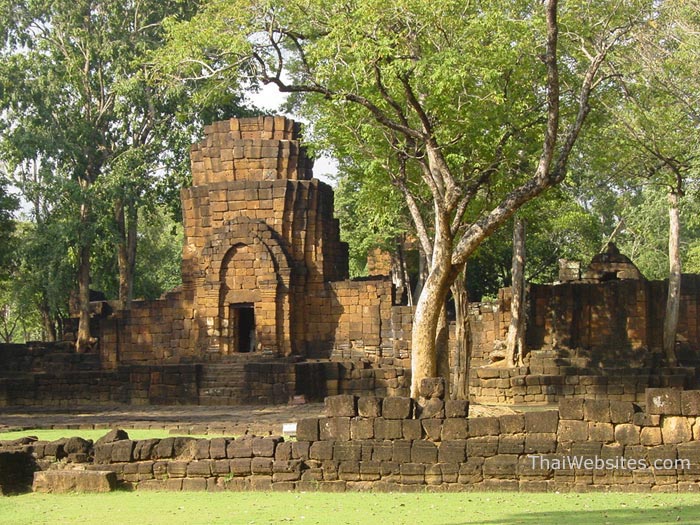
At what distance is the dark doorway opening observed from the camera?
2884 centimetres

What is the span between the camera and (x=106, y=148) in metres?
37.2

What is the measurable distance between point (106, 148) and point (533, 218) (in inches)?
Result: 705

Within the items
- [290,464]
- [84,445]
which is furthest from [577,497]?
[84,445]

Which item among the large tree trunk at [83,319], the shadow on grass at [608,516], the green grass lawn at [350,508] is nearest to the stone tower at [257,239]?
the large tree trunk at [83,319]

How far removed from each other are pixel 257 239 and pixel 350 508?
16858 millimetres

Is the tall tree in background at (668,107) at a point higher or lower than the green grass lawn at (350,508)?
higher

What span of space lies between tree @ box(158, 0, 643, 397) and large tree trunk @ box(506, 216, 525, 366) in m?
5.52

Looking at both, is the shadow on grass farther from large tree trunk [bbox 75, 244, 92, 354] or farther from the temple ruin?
large tree trunk [bbox 75, 244, 92, 354]

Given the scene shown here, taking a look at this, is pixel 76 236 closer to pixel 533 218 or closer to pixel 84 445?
pixel 533 218

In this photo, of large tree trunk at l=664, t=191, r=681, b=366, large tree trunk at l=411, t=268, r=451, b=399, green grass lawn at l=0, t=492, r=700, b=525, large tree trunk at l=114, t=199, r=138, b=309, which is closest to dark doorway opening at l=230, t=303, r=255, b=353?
large tree trunk at l=114, t=199, r=138, b=309

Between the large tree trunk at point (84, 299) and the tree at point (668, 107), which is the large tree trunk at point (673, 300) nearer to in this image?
the tree at point (668, 107)

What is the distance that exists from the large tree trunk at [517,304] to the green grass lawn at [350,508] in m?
14.4

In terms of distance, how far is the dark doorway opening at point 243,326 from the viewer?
28.8 metres

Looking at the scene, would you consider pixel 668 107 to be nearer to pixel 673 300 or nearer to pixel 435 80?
pixel 673 300
